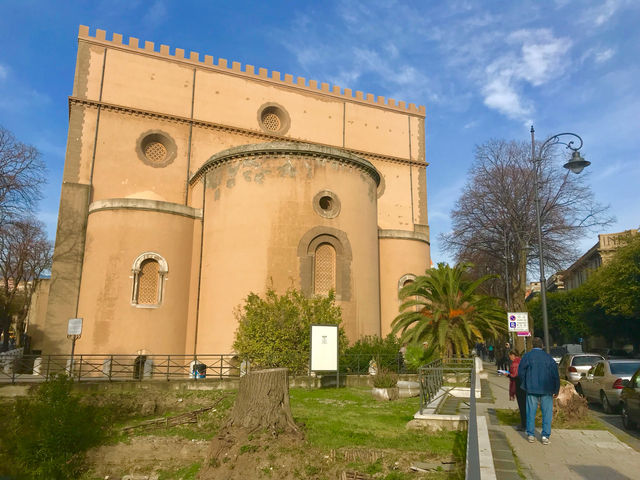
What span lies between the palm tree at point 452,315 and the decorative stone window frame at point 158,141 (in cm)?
1313

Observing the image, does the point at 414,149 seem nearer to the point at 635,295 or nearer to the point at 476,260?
the point at 476,260

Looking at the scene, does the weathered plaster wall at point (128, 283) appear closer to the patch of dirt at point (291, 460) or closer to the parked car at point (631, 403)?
the patch of dirt at point (291, 460)

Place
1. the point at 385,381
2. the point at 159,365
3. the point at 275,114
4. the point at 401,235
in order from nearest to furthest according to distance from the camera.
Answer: the point at 385,381, the point at 159,365, the point at 401,235, the point at 275,114

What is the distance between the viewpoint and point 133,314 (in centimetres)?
1944

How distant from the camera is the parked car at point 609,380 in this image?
39.9 ft

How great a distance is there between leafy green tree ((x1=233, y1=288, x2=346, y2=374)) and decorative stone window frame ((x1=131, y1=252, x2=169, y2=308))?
359 centimetres

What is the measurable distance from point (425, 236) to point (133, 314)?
15.6 meters

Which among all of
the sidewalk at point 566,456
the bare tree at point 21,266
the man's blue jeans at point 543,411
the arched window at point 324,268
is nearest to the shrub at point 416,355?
the arched window at point 324,268

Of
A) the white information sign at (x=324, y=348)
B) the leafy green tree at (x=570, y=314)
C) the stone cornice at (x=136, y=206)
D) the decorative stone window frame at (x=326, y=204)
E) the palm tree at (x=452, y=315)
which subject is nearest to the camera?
the white information sign at (x=324, y=348)

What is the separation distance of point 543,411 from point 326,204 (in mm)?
13979

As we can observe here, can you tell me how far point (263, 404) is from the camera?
9031 mm

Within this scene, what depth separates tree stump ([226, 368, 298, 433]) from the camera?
8.88 meters

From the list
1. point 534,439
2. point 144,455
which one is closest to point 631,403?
point 534,439

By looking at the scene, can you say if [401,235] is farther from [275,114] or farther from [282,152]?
[275,114]
